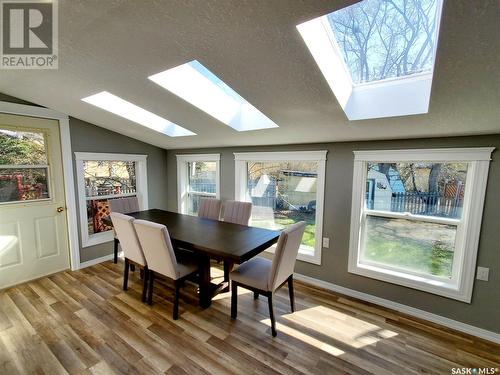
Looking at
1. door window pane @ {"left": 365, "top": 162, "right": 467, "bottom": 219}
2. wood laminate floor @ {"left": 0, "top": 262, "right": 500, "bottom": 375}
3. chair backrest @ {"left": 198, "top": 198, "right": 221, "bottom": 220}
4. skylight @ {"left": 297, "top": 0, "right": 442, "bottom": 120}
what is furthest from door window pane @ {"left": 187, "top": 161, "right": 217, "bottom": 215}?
skylight @ {"left": 297, "top": 0, "right": 442, "bottom": 120}

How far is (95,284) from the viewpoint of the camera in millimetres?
2787

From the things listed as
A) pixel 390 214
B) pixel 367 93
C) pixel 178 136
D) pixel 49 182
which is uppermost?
pixel 367 93

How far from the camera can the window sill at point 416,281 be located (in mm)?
2107

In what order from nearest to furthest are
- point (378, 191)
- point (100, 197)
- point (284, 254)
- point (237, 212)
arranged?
1. point (284, 254)
2. point (378, 191)
3. point (237, 212)
4. point (100, 197)

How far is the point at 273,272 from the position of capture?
191 centimetres

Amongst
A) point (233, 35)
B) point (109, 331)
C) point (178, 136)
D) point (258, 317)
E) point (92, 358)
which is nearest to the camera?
point (233, 35)

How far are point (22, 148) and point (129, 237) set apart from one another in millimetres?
1831

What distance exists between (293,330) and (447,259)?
169 cm

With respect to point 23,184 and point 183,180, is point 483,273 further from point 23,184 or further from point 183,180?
point 23,184

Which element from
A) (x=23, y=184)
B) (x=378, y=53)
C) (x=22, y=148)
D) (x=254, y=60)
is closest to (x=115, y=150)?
(x=22, y=148)

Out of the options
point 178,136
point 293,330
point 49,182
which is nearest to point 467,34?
point 293,330

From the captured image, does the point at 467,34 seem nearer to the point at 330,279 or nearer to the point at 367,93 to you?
the point at 367,93

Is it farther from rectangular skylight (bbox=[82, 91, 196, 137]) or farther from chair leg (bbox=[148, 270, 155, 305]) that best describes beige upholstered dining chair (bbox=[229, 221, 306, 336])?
rectangular skylight (bbox=[82, 91, 196, 137])

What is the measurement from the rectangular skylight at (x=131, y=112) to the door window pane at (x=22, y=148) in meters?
1.01
